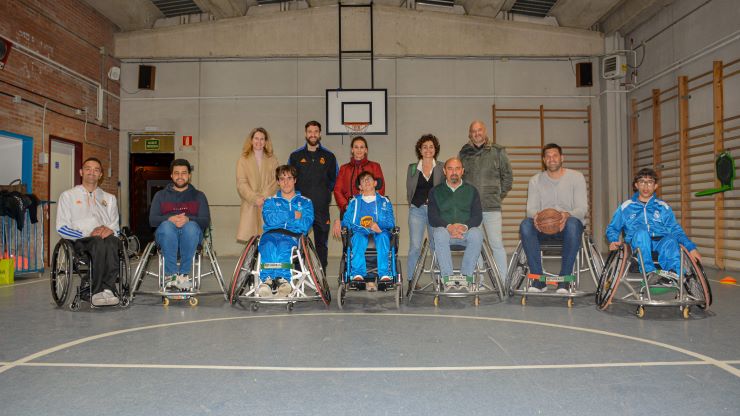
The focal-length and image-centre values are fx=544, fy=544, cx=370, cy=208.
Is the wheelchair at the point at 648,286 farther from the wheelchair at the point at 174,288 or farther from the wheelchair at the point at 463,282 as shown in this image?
the wheelchair at the point at 174,288

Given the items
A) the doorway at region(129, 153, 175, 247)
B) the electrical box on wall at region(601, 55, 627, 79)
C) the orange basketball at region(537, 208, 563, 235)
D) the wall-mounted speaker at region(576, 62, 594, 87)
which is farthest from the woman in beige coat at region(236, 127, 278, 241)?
the wall-mounted speaker at region(576, 62, 594, 87)

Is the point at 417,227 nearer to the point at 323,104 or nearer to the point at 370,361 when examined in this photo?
the point at 370,361

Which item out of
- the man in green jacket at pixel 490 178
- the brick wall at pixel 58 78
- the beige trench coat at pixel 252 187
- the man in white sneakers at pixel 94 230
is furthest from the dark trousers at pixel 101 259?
the brick wall at pixel 58 78

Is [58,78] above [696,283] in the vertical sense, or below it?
above

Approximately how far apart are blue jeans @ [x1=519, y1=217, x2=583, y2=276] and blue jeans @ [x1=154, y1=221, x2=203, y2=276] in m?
2.18

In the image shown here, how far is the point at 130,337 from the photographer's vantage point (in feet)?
8.41

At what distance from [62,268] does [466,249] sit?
2.65 meters

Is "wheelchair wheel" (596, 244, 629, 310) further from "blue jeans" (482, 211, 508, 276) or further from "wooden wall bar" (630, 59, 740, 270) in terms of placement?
"wooden wall bar" (630, 59, 740, 270)

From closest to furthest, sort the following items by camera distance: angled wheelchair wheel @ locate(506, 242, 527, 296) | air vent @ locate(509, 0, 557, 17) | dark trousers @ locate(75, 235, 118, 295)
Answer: dark trousers @ locate(75, 235, 118, 295) → angled wheelchair wheel @ locate(506, 242, 527, 296) → air vent @ locate(509, 0, 557, 17)

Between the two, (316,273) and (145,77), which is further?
(145,77)

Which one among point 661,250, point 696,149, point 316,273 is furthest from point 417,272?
point 696,149

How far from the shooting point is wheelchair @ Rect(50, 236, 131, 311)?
3.35 metres

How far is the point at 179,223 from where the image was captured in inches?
139

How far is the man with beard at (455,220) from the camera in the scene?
3.52 meters
